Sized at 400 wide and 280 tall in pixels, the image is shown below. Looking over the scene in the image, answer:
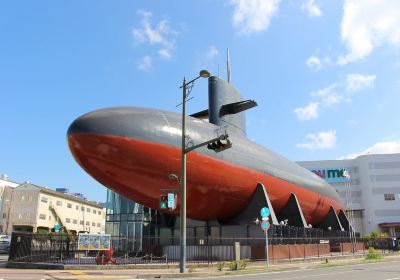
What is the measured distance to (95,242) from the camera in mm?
24375

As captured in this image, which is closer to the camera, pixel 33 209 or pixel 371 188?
pixel 33 209

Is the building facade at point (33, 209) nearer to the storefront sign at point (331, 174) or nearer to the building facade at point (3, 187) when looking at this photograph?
the building facade at point (3, 187)

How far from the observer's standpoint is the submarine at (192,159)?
21406 millimetres

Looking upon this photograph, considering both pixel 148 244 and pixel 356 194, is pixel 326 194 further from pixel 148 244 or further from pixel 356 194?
pixel 356 194

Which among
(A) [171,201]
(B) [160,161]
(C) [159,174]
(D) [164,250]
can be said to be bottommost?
(D) [164,250]

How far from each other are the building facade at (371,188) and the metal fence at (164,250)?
185ft

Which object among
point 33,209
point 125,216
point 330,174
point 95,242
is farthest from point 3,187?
point 95,242

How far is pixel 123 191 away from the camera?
2361 cm

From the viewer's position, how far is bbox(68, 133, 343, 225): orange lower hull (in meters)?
21.3

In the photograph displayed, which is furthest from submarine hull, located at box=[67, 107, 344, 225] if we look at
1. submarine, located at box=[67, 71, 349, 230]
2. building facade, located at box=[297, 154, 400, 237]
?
building facade, located at box=[297, 154, 400, 237]

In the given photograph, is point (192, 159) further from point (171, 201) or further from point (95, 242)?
point (95, 242)

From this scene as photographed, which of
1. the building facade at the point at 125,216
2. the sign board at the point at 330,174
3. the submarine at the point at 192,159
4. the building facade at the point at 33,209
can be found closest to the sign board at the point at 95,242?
the submarine at the point at 192,159

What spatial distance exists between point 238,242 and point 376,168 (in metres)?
69.9

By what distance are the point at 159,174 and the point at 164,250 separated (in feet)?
30.9
